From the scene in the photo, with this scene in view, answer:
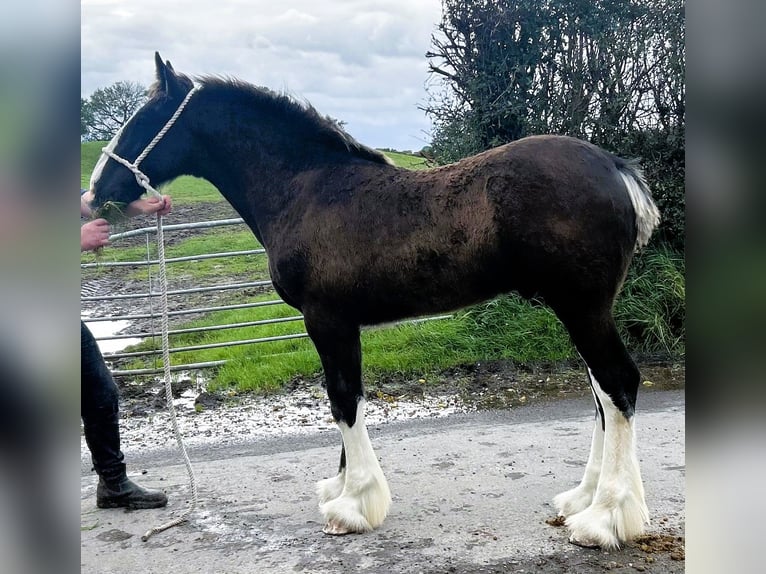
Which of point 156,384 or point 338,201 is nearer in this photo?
point 338,201

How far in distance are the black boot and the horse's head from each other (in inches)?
60.5

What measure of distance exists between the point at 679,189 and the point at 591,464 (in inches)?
170

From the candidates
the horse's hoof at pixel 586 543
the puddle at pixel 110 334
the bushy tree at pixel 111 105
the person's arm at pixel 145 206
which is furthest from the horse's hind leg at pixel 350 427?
the bushy tree at pixel 111 105

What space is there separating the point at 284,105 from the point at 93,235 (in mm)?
1191

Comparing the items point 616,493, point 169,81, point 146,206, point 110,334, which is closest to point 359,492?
point 616,493

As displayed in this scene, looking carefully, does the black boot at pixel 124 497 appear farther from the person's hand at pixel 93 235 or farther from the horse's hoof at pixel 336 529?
the person's hand at pixel 93 235

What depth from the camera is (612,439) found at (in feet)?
9.25

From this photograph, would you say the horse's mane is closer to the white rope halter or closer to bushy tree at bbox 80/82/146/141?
the white rope halter

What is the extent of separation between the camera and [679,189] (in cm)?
644

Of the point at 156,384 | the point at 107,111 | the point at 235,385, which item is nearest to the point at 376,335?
the point at 235,385

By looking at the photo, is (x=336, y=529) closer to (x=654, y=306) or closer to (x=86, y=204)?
(x=86, y=204)
